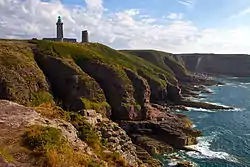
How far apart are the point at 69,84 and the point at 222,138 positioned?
35100 millimetres

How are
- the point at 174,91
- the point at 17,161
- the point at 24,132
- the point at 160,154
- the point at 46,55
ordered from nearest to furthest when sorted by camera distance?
the point at 17,161 → the point at 24,132 → the point at 160,154 → the point at 46,55 → the point at 174,91

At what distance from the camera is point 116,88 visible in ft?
251

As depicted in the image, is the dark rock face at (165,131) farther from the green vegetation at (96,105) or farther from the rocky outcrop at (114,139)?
the rocky outcrop at (114,139)

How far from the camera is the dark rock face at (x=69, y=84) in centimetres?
6775

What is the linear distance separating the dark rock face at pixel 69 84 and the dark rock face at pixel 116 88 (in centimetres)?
333

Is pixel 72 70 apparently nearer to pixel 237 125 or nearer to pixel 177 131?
pixel 177 131

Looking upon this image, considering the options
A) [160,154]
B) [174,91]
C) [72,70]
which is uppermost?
[72,70]

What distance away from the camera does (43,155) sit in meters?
16.0

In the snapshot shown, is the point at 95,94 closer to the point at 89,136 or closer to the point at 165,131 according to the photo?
the point at 165,131

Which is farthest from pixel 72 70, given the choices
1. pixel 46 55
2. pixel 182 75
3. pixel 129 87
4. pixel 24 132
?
pixel 182 75

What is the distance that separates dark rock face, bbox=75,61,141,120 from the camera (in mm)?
71625

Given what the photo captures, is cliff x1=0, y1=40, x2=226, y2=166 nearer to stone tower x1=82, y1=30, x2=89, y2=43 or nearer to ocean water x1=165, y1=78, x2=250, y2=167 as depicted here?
ocean water x1=165, y1=78, x2=250, y2=167

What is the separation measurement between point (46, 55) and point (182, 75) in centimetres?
11388

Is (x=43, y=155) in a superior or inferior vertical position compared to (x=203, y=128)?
superior
